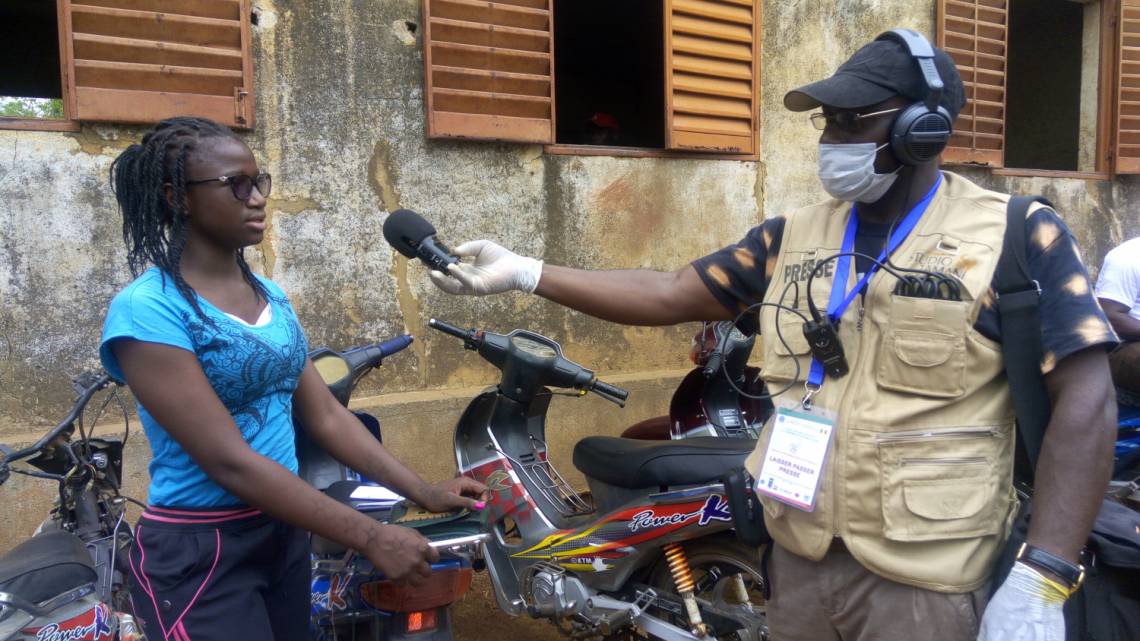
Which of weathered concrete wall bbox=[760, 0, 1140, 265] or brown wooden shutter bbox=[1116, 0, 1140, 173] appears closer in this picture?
weathered concrete wall bbox=[760, 0, 1140, 265]

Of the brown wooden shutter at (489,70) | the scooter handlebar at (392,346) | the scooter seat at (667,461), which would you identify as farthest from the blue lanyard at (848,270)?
the brown wooden shutter at (489,70)

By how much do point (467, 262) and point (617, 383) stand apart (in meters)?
2.80

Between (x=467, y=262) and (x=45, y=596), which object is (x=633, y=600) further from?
(x=45, y=596)

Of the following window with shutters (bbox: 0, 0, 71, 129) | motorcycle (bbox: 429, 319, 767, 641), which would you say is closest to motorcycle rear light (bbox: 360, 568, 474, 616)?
motorcycle (bbox: 429, 319, 767, 641)

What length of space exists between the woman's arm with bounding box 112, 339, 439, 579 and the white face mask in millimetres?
1164

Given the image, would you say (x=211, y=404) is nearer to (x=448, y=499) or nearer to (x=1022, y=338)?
(x=448, y=499)

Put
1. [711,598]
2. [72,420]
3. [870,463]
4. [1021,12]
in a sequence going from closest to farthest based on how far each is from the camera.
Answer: [870,463] → [72,420] → [711,598] → [1021,12]

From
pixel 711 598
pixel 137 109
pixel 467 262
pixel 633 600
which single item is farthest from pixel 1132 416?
pixel 137 109

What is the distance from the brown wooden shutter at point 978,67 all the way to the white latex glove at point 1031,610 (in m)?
5.52

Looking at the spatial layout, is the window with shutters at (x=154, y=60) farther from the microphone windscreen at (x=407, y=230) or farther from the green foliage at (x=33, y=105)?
the green foliage at (x=33, y=105)

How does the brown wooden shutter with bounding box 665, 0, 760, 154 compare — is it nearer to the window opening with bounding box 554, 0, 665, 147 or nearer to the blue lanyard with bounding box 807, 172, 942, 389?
the window opening with bounding box 554, 0, 665, 147

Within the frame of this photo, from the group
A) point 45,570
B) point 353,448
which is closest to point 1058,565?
point 353,448

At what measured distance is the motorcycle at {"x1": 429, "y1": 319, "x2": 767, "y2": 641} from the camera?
2814 millimetres

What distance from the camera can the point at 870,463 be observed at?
162 centimetres
